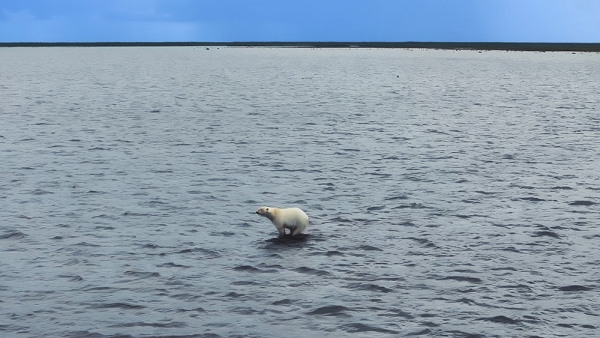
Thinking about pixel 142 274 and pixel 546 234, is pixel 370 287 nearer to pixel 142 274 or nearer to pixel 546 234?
pixel 142 274

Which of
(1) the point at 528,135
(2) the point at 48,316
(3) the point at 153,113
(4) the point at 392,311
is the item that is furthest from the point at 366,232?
(3) the point at 153,113

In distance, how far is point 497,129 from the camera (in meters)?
59.9

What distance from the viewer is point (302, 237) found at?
25391mm

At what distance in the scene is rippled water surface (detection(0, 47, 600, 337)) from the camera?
60.5ft

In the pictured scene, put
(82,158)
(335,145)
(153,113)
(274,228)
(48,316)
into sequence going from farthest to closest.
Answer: (153,113) → (335,145) → (82,158) → (274,228) → (48,316)

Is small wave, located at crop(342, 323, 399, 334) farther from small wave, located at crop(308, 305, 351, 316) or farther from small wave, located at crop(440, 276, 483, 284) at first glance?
small wave, located at crop(440, 276, 483, 284)

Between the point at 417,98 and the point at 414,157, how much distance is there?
53.8 metres

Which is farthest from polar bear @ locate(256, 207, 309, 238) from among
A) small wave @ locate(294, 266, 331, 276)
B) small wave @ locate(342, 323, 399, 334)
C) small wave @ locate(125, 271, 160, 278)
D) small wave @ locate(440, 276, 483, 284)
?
small wave @ locate(342, 323, 399, 334)

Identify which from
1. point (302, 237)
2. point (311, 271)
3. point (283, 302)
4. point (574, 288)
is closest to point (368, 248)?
point (302, 237)

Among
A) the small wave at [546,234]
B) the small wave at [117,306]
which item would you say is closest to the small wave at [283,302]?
the small wave at [117,306]

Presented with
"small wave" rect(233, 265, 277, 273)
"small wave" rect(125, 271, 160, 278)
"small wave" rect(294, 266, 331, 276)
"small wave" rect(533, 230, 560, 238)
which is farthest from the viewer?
"small wave" rect(533, 230, 560, 238)

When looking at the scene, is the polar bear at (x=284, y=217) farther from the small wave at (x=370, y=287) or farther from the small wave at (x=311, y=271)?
the small wave at (x=370, y=287)

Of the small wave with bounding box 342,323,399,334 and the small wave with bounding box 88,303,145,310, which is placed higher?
the small wave with bounding box 88,303,145,310

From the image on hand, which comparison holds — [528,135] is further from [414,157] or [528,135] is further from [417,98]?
[417,98]
